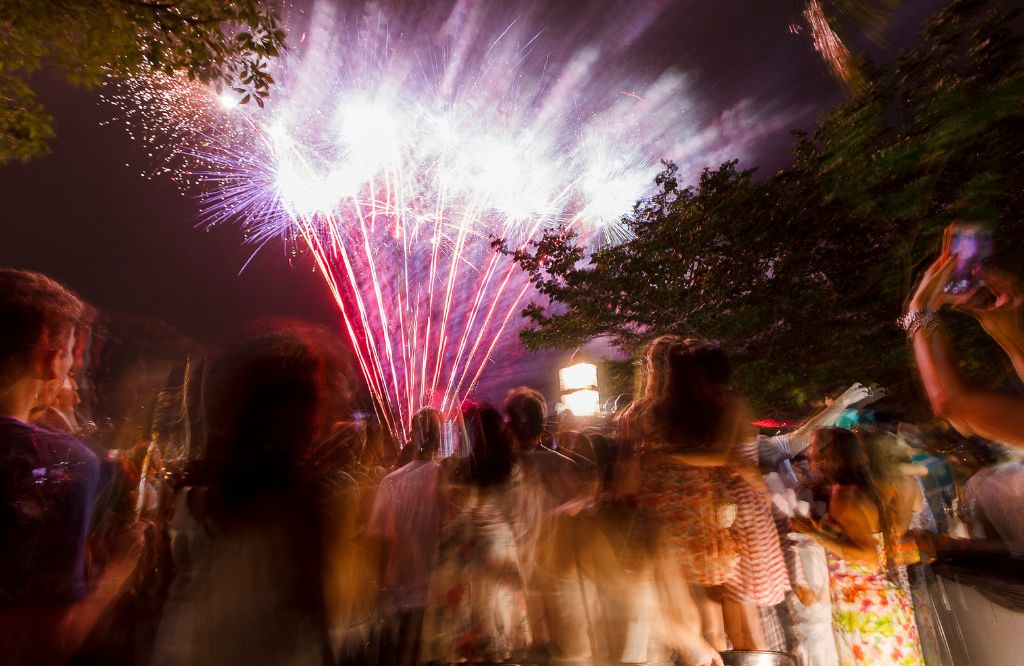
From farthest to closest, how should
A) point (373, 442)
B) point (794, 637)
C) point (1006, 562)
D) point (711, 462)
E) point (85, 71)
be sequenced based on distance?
point (373, 442) → point (85, 71) → point (794, 637) → point (1006, 562) → point (711, 462)

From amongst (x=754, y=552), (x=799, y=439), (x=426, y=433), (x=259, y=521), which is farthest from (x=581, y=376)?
A: (x=259, y=521)

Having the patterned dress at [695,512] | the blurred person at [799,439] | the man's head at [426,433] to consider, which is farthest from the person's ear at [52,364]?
the blurred person at [799,439]

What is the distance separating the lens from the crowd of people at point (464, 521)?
168cm

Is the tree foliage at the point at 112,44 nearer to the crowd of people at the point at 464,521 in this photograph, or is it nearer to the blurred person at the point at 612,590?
the crowd of people at the point at 464,521

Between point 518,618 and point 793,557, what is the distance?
2005 millimetres

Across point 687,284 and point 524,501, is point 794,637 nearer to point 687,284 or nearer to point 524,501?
point 524,501

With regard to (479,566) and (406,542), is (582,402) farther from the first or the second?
(479,566)

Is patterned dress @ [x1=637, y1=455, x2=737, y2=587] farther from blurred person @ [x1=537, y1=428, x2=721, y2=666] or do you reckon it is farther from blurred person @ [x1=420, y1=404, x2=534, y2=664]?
blurred person @ [x1=420, y1=404, x2=534, y2=664]

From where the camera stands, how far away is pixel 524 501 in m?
3.70

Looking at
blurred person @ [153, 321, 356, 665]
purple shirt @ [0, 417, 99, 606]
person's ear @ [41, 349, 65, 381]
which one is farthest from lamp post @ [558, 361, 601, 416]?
purple shirt @ [0, 417, 99, 606]

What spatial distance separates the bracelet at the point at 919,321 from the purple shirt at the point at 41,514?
290 cm

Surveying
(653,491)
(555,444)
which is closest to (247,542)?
(653,491)

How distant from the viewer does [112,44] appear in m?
5.77

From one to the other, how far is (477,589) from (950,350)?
9.14 feet
